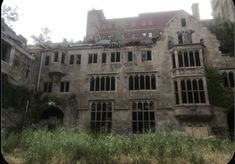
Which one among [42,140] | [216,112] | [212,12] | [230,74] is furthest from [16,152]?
[212,12]

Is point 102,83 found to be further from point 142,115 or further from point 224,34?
point 224,34

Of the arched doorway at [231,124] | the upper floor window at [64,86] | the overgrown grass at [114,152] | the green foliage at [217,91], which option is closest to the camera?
the overgrown grass at [114,152]

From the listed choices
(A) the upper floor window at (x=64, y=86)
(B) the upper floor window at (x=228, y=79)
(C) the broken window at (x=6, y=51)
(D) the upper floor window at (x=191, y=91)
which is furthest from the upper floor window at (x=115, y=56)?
(B) the upper floor window at (x=228, y=79)

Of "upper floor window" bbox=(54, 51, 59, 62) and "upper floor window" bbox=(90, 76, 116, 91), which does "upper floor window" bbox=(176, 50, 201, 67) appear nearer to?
"upper floor window" bbox=(90, 76, 116, 91)

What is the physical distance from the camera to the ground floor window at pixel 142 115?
22.6 meters

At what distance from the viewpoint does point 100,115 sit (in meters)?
23.6

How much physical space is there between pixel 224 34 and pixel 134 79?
13.6m

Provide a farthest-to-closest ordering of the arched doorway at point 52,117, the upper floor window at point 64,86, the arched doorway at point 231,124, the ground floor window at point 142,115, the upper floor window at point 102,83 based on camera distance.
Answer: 1. the upper floor window at point 64,86
2. the upper floor window at point 102,83
3. the arched doorway at point 52,117
4. the ground floor window at point 142,115
5. the arched doorway at point 231,124

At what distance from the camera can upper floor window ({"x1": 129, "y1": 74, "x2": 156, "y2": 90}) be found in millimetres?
23688

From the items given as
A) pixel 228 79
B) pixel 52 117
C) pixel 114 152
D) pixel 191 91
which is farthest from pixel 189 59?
pixel 114 152

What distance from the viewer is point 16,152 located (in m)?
11.4

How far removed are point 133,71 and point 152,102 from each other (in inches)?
151

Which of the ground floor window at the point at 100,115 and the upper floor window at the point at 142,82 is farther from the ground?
the upper floor window at the point at 142,82

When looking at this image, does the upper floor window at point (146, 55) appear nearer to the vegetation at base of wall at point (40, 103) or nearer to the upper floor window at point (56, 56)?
the upper floor window at point (56, 56)
